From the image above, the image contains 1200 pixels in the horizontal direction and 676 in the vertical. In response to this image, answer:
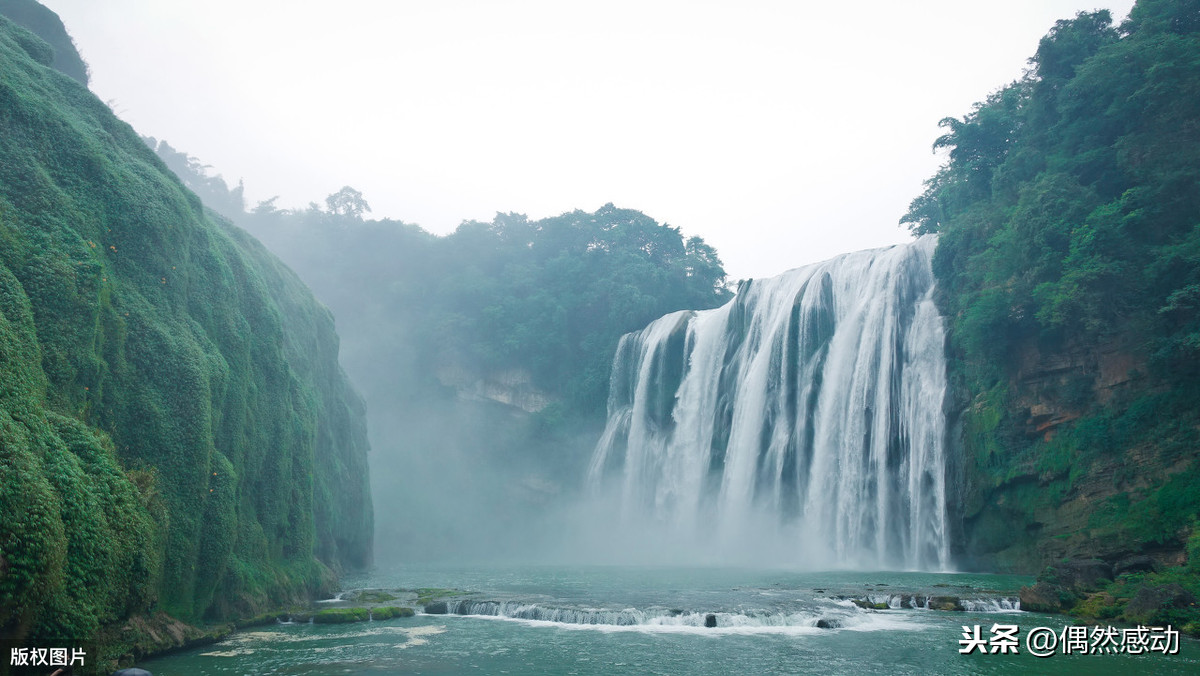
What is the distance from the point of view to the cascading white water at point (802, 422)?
92.5 feet

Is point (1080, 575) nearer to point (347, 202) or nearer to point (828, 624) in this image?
point (828, 624)

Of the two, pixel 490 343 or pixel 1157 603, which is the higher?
pixel 490 343

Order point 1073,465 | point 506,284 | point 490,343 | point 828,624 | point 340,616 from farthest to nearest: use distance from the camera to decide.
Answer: point 506,284 → point 490,343 → point 1073,465 → point 340,616 → point 828,624

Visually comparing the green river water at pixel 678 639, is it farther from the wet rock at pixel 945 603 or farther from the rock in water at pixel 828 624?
the wet rock at pixel 945 603

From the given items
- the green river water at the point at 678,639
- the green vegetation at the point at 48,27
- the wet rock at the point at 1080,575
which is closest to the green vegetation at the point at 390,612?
the green river water at the point at 678,639

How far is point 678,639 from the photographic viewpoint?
14.2 metres

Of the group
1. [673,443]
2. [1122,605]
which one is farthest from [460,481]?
[1122,605]

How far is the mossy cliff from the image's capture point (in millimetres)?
9828

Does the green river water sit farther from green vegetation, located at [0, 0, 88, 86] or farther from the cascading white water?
green vegetation, located at [0, 0, 88, 86]

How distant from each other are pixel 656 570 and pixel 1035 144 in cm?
2256

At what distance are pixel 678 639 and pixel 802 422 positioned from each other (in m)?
20.3

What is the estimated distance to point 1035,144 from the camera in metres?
28.1

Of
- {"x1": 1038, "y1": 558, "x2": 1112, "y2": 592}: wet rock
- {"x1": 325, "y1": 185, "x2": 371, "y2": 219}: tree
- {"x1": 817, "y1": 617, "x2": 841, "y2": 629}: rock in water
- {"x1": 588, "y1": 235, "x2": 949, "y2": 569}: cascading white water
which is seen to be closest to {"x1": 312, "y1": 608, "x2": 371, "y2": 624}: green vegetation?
{"x1": 817, "y1": 617, "x2": 841, "y2": 629}: rock in water

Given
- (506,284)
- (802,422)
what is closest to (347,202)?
(506,284)
